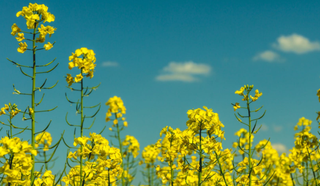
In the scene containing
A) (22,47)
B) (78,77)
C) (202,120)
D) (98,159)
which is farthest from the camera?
(78,77)

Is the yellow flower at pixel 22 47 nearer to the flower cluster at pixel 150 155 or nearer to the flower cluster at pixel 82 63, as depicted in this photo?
the flower cluster at pixel 82 63

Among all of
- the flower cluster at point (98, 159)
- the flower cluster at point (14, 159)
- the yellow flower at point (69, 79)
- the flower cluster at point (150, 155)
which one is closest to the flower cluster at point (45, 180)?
the flower cluster at point (98, 159)

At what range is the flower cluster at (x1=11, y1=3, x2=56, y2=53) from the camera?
397 centimetres

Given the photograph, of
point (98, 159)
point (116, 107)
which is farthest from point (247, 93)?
point (116, 107)

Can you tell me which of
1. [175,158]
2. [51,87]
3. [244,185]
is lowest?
[244,185]

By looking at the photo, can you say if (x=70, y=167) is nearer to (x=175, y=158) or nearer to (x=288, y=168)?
(x=175, y=158)

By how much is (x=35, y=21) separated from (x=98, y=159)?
6.38 ft

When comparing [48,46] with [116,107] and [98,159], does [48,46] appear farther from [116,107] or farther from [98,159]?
[116,107]

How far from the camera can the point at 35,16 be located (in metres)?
3.98

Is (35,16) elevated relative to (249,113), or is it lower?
elevated

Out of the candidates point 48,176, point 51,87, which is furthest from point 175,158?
point 51,87

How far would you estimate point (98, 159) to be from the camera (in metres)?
4.21

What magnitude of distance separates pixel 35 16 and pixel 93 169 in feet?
6.80

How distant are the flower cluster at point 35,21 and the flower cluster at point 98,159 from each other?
1328 millimetres
